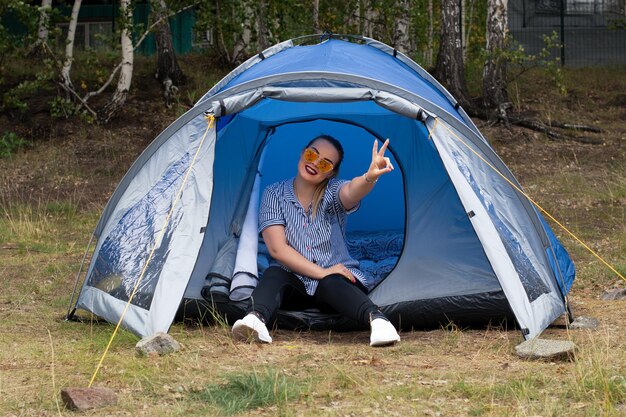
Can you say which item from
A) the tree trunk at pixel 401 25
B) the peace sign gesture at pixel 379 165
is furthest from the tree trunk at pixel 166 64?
the peace sign gesture at pixel 379 165

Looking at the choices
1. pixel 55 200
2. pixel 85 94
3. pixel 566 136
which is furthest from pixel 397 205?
pixel 85 94

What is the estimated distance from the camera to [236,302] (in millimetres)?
6379

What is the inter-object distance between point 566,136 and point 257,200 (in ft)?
25.6

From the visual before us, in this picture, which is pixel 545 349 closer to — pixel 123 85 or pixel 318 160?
pixel 318 160

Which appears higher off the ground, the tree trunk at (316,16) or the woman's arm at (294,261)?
the tree trunk at (316,16)

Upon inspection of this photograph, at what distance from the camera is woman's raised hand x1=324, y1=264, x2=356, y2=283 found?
6.25 metres

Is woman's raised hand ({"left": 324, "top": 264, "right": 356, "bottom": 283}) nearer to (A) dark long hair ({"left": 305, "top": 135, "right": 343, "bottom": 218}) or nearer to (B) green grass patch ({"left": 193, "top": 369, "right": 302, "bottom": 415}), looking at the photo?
(A) dark long hair ({"left": 305, "top": 135, "right": 343, "bottom": 218})

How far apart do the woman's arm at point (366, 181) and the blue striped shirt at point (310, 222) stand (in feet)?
0.28

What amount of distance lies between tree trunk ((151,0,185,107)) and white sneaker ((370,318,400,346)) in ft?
30.6

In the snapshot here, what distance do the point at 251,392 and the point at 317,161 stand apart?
7.12 feet

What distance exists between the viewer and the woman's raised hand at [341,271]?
20.5 feet

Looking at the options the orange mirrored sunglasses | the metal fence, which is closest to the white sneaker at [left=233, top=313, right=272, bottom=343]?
the orange mirrored sunglasses

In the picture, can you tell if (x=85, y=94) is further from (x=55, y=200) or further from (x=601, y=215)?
(x=601, y=215)

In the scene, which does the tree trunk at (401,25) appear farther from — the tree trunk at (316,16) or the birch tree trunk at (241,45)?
the birch tree trunk at (241,45)
